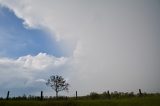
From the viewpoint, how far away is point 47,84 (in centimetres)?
5772

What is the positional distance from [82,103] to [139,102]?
9.63 metres

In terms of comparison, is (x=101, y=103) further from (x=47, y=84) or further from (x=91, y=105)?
(x=47, y=84)

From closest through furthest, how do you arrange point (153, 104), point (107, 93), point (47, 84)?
point (153, 104), point (107, 93), point (47, 84)

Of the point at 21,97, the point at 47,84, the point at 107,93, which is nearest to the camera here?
the point at 21,97

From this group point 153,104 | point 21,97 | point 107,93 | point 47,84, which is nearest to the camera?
point 153,104

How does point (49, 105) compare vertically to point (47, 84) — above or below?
below

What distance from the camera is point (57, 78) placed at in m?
57.7

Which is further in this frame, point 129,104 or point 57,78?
point 57,78

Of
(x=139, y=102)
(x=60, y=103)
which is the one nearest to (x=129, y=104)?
(x=139, y=102)

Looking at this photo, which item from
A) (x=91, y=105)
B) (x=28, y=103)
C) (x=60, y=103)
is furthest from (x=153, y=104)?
(x=28, y=103)

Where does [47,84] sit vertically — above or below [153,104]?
above

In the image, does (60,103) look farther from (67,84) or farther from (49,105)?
(67,84)

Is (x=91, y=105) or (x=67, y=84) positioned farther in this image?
(x=67, y=84)

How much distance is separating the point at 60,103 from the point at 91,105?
539cm
